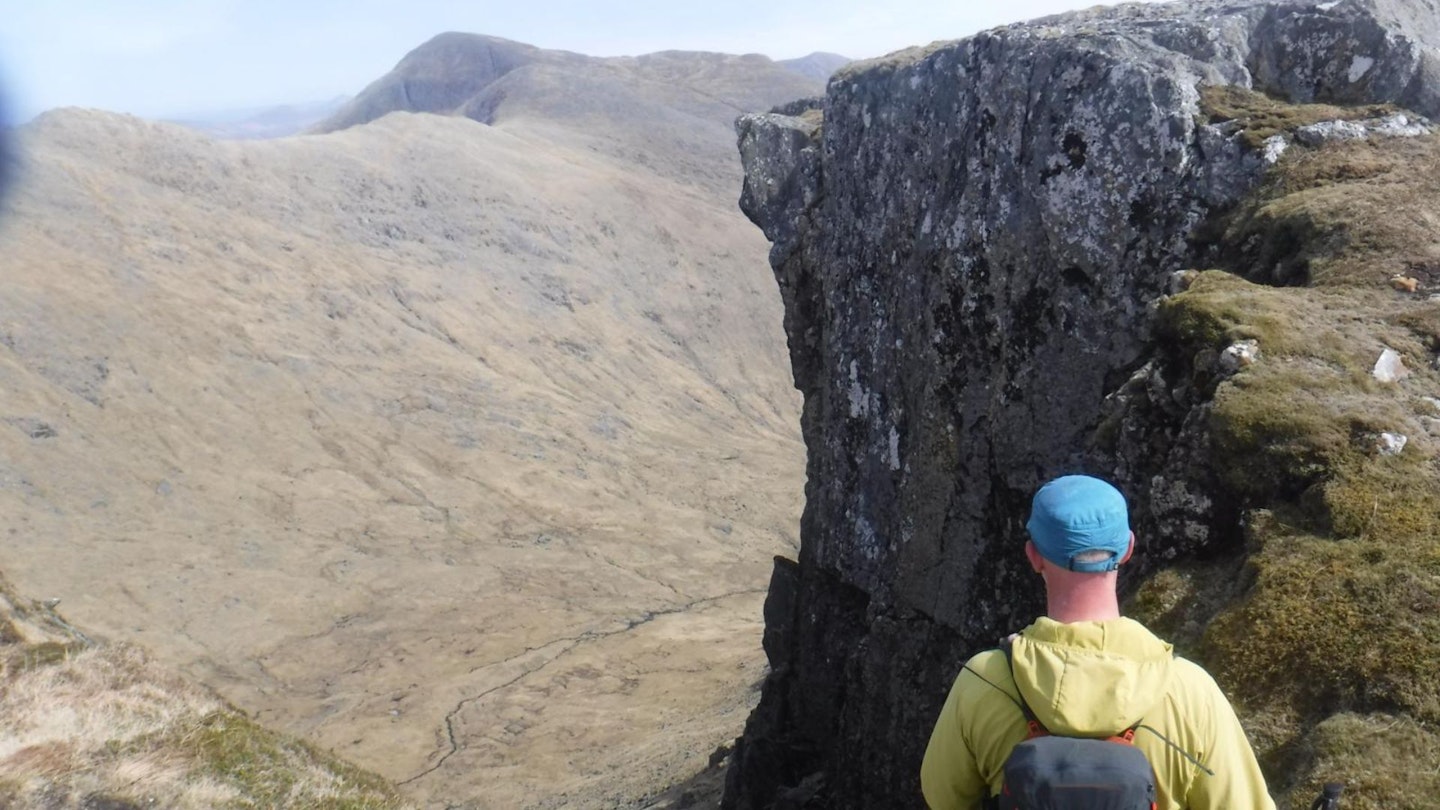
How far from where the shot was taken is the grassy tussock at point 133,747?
27.7ft

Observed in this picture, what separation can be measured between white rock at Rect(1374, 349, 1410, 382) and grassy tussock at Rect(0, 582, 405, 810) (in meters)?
8.91

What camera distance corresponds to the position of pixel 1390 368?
746 cm

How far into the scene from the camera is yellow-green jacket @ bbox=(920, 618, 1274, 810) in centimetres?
320

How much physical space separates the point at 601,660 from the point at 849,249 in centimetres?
1921

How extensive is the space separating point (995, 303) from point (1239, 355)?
423 cm

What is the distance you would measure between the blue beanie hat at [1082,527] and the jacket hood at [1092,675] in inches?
8.8

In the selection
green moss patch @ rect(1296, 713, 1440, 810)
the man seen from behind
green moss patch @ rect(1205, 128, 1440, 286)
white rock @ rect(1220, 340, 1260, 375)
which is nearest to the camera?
the man seen from behind

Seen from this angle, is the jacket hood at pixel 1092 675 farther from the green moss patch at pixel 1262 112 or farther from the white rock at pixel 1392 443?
the green moss patch at pixel 1262 112

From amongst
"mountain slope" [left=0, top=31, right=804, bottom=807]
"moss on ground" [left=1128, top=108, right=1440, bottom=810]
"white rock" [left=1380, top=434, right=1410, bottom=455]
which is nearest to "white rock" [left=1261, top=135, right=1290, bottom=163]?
"moss on ground" [left=1128, top=108, right=1440, bottom=810]

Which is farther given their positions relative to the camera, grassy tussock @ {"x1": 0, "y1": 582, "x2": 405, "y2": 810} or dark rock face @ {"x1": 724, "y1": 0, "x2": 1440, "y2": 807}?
dark rock face @ {"x1": 724, "y1": 0, "x2": 1440, "y2": 807}

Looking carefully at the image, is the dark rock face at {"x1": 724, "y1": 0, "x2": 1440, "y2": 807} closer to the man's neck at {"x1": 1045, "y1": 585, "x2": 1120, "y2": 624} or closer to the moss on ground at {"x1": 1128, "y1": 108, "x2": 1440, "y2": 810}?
the moss on ground at {"x1": 1128, "y1": 108, "x2": 1440, "y2": 810}

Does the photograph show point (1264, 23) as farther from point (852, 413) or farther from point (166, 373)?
point (166, 373)

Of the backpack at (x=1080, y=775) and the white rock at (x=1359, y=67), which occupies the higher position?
the white rock at (x=1359, y=67)

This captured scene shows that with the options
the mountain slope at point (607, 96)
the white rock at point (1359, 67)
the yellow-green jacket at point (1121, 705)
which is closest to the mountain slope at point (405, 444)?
the white rock at point (1359, 67)
